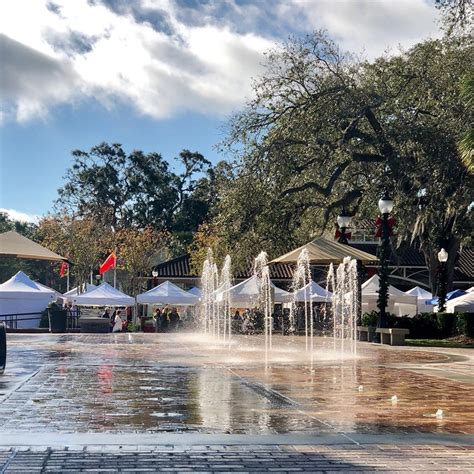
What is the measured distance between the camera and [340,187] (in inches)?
1326

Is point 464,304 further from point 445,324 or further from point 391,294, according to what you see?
point 391,294

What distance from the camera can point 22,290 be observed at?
120ft

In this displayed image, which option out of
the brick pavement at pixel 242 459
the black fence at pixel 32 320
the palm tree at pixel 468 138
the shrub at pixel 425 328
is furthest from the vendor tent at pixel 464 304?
the brick pavement at pixel 242 459

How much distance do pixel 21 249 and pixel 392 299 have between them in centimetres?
1569

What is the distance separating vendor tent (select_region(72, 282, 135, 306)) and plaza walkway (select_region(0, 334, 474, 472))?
20078 millimetres

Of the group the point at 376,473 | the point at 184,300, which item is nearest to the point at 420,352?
the point at 376,473

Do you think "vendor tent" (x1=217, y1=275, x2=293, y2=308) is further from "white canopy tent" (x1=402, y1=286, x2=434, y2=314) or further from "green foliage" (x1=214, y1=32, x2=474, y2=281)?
"white canopy tent" (x1=402, y1=286, x2=434, y2=314)

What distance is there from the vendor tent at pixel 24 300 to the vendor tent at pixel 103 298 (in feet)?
5.72

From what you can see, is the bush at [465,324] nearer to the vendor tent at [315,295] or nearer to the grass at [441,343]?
the grass at [441,343]

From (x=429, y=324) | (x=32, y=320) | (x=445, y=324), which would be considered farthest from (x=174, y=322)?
(x=445, y=324)

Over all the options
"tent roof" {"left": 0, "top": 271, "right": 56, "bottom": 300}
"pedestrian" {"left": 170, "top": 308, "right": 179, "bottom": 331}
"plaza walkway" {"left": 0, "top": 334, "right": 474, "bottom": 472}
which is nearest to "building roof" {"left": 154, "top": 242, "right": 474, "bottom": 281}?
"pedestrian" {"left": 170, "top": 308, "right": 179, "bottom": 331}

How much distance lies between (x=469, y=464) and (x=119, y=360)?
1138cm

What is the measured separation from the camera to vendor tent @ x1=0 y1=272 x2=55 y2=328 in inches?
1436

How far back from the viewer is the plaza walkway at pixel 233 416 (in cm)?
670
